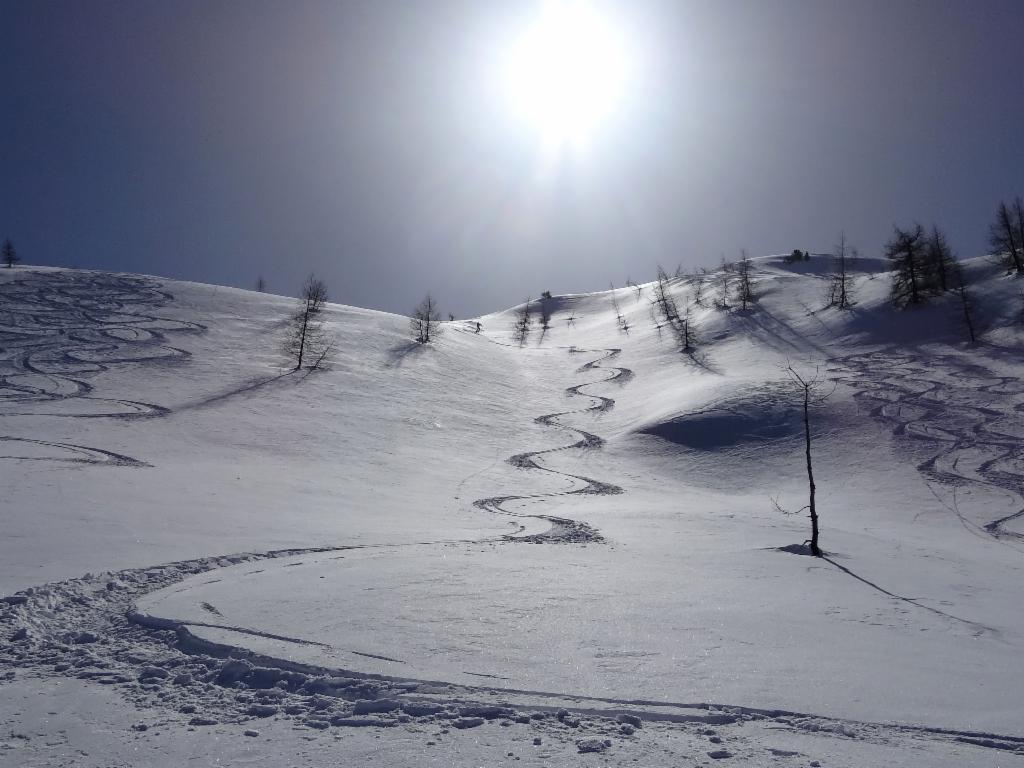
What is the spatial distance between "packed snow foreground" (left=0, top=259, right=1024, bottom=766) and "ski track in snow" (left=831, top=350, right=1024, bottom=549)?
27 cm

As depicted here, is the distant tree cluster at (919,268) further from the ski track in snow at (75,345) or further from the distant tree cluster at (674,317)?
the ski track in snow at (75,345)

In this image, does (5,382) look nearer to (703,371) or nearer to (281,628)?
(281,628)

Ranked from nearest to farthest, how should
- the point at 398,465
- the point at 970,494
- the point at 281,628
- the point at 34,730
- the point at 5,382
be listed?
the point at 34,730, the point at 281,628, the point at 970,494, the point at 398,465, the point at 5,382

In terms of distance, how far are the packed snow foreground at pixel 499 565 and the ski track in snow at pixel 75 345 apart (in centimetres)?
41

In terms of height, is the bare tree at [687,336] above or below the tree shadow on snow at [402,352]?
above

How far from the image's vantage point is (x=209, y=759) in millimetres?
6195

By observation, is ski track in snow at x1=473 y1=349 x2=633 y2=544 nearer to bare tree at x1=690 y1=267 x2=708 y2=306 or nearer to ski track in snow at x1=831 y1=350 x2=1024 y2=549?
ski track in snow at x1=831 y1=350 x2=1024 y2=549

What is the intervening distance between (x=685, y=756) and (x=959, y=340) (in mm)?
60379

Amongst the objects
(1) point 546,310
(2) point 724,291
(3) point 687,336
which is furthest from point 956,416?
(1) point 546,310

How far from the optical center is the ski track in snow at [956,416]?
30.0m

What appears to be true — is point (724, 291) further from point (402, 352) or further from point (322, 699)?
point (322, 699)

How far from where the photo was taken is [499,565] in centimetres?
1516

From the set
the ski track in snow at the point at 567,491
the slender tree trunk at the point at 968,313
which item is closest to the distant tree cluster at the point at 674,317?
the ski track in snow at the point at 567,491

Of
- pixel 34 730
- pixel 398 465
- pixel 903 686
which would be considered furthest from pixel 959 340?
pixel 34 730
